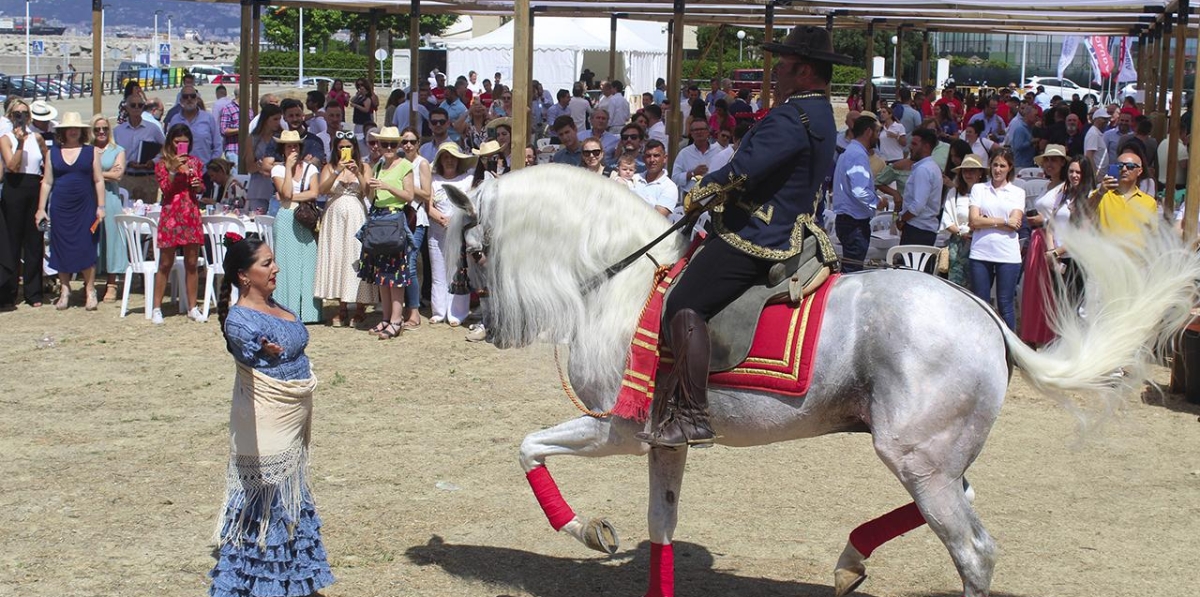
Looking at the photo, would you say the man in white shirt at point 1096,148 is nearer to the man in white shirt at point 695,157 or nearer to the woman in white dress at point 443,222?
the man in white shirt at point 695,157

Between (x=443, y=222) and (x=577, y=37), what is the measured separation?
1148 inches

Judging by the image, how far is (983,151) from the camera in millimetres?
18656

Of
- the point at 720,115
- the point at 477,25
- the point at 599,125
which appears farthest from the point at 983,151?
the point at 477,25

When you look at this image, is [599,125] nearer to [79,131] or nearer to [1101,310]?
[79,131]

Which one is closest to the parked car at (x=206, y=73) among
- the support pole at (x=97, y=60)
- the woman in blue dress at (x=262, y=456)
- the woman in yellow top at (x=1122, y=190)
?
the support pole at (x=97, y=60)

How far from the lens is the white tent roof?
40375mm

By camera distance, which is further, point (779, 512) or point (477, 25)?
point (477, 25)

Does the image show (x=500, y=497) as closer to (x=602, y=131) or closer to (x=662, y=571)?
(x=662, y=571)

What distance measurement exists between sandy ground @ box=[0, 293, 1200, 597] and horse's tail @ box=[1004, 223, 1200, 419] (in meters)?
0.46

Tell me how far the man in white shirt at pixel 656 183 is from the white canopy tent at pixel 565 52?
28461 millimetres

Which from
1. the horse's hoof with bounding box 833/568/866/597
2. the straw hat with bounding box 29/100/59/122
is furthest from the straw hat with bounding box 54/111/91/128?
the horse's hoof with bounding box 833/568/866/597

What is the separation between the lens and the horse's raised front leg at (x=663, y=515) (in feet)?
18.2

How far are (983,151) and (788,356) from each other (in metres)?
14.5

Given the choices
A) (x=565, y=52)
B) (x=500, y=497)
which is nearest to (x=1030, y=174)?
(x=500, y=497)
